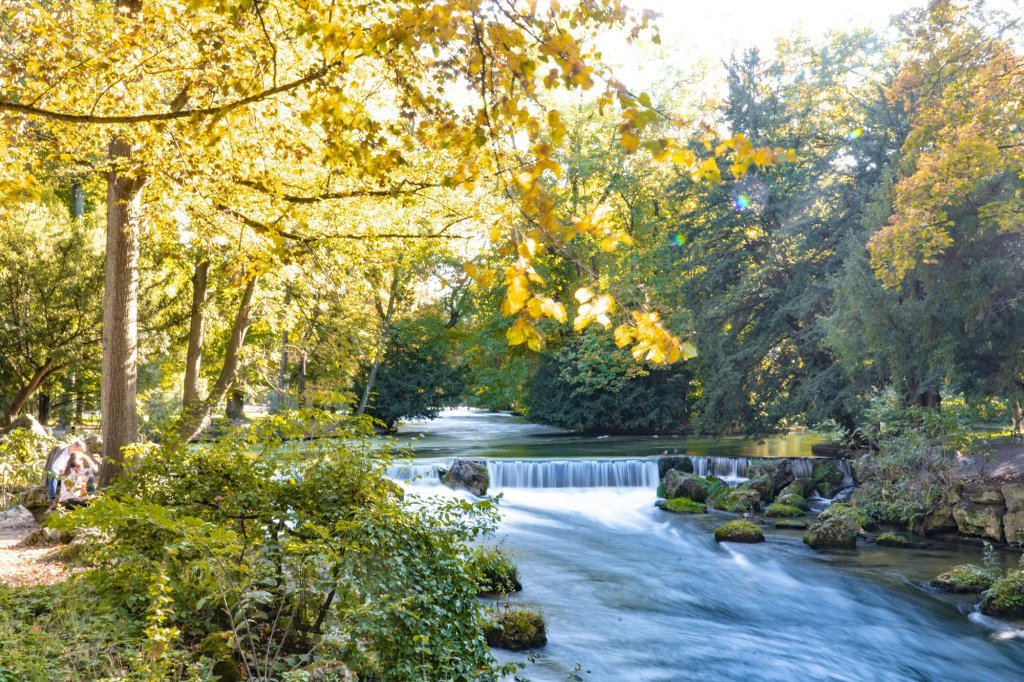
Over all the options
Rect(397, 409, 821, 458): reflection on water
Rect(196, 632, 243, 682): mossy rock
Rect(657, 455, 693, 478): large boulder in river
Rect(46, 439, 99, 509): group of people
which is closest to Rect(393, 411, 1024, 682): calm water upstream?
Rect(657, 455, 693, 478): large boulder in river

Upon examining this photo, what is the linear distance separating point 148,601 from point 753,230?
2484 centimetres

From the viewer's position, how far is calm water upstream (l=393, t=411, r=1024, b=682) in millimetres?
9391

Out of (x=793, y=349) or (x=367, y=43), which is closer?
(x=367, y=43)

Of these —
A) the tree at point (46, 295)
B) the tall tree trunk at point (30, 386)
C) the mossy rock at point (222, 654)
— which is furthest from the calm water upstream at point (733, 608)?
the tall tree trunk at point (30, 386)

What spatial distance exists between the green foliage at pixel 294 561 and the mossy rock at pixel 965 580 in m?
8.88

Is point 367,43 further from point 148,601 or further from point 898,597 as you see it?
point 898,597

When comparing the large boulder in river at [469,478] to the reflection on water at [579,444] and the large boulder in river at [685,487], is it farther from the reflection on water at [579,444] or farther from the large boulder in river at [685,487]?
the large boulder in river at [685,487]

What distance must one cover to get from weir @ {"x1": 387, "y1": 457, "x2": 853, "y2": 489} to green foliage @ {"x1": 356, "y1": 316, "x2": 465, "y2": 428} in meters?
11.7

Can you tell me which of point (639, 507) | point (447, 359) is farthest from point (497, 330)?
point (639, 507)

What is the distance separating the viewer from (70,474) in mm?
12969

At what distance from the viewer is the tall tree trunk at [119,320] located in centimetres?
962

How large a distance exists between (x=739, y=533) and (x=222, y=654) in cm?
1214

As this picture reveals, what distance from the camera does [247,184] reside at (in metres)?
9.38

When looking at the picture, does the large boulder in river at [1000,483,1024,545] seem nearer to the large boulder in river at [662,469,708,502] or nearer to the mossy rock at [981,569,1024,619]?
the mossy rock at [981,569,1024,619]
